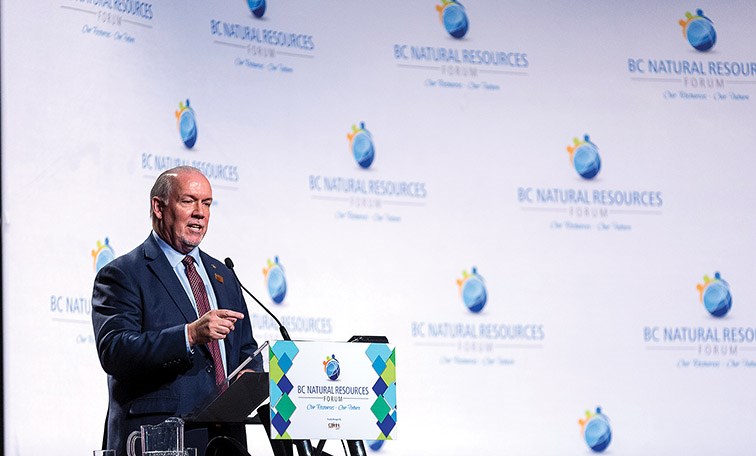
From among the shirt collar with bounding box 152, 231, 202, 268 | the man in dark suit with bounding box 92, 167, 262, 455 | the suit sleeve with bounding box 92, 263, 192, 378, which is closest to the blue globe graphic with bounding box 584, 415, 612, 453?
the man in dark suit with bounding box 92, 167, 262, 455

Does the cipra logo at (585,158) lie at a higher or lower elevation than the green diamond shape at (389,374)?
higher

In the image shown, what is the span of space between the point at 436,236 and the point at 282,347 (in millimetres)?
4064

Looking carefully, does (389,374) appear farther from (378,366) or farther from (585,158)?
(585,158)

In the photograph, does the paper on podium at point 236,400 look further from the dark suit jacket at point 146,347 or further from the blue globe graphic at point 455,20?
the blue globe graphic at point 455,20

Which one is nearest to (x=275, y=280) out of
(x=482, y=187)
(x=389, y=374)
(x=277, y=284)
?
(x=277, y=284)

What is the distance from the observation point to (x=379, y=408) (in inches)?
103

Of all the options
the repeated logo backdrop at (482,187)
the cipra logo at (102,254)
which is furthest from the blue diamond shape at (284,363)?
the repeated logo backdrop at (482,187)

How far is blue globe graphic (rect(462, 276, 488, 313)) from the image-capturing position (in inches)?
257

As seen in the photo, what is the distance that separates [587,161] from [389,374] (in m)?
4.52

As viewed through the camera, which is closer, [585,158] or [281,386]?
[281,386]

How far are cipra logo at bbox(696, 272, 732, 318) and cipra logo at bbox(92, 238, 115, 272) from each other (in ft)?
11.9

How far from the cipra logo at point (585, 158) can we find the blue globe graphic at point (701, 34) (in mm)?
1039

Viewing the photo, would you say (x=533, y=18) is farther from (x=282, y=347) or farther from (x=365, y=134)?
(x=282, y=347)

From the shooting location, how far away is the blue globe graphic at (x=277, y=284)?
6.05m
